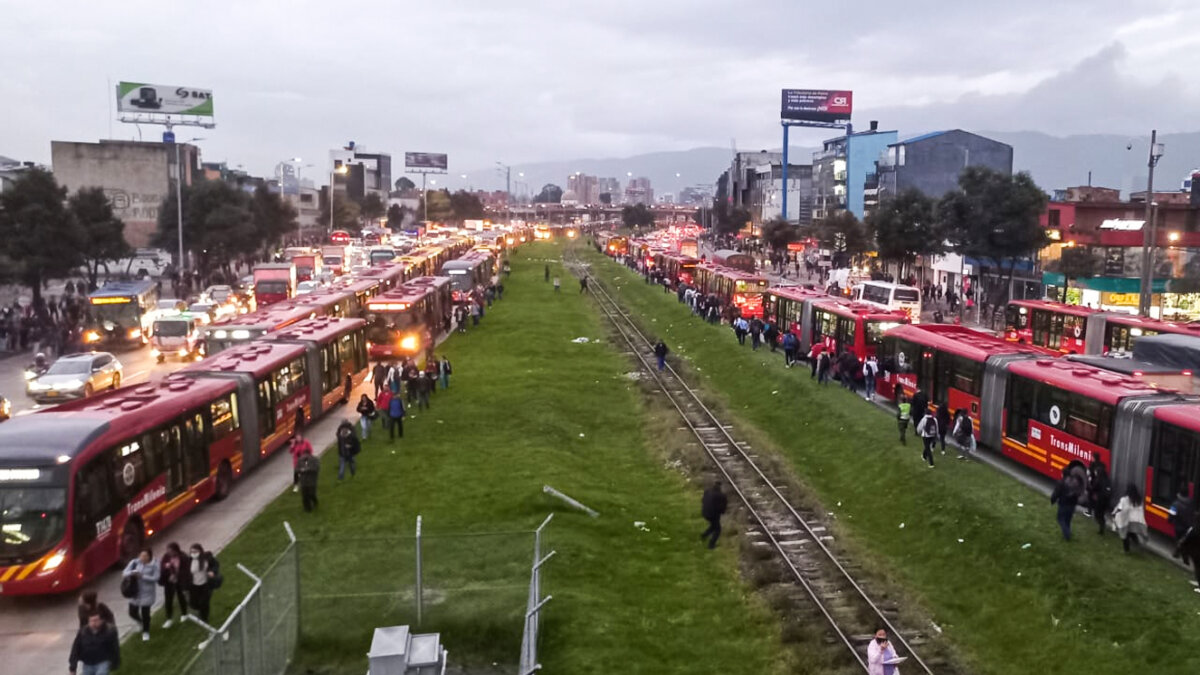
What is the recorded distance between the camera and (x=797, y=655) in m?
16.3

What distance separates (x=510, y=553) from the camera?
54.5 feet

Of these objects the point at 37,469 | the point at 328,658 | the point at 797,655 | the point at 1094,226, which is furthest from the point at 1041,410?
the point at 1094,226

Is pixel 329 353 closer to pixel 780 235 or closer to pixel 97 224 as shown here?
pixel 97 224

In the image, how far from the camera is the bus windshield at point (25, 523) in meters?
16.2

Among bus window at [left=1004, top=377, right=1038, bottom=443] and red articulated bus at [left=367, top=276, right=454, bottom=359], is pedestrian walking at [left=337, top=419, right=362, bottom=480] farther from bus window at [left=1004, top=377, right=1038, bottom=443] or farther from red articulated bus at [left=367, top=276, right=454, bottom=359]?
red articulated bus at [left=367, top=276, right=454, bottom=359]

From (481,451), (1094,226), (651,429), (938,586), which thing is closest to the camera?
(938,586)

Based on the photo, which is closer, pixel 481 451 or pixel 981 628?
pixel 981 628

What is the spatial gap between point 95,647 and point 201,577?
274cm

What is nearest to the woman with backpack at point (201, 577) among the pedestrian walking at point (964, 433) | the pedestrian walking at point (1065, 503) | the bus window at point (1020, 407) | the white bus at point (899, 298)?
the pedestrian walking at point (1065, 503)

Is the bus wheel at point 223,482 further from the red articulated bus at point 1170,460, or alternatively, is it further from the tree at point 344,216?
the tree at point 344,216

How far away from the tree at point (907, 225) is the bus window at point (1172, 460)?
5024 cm

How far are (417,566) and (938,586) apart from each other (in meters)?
10.2

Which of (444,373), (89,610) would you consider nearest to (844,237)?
(444,373)

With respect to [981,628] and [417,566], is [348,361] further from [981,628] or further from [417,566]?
[981,628]
